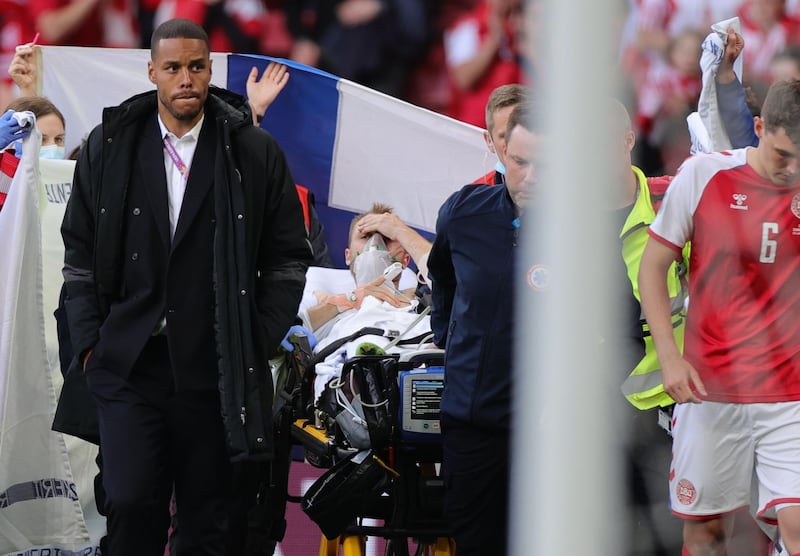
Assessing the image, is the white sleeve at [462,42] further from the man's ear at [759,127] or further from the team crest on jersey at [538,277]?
the team crest on jersey at [538,277]

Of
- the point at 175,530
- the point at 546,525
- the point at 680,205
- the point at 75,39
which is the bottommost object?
the point at 175,530

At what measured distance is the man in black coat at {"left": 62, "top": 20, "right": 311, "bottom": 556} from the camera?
123 inches

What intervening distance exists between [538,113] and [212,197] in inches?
91.9

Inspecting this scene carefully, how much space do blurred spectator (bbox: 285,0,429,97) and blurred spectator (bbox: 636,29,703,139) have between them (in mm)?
3751

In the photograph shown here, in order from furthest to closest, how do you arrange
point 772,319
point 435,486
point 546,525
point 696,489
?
point 435,486, point 696,489, point 772,319, point 546,525

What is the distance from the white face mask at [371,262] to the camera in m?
4.93

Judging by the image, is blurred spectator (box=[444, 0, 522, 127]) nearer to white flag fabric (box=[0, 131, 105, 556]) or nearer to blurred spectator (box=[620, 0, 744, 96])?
white flag fabric (box=[0, 131, 105, 556])

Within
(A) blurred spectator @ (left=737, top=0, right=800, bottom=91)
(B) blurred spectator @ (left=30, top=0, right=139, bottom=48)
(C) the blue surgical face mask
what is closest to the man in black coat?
(A) blurred spectator @ (left=737, top=0, right=800, bottom=91)

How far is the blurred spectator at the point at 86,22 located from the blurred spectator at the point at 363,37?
0.84 meters

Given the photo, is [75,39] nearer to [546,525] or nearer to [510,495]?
[510,495]

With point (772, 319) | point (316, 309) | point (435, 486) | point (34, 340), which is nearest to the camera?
point (772, 319)

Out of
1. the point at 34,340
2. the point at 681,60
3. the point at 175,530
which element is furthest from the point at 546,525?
the point at 34,340

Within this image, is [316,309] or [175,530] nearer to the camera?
[175,530]

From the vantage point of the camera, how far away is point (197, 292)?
315 centimetres
